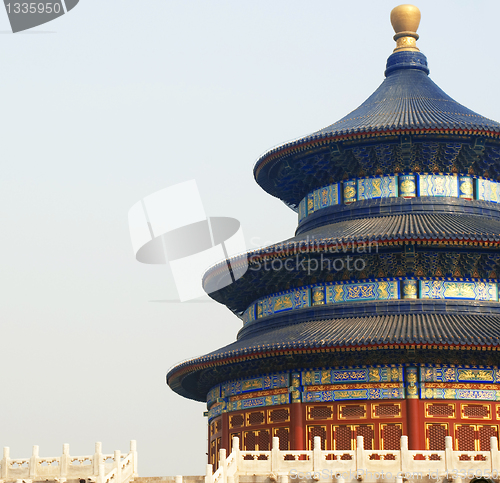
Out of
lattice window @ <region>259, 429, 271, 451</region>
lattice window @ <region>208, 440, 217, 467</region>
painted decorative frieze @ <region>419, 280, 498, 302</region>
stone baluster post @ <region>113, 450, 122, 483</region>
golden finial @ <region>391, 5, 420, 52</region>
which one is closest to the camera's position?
stone baluster post @ <region>113, 450, 122, 483</region>

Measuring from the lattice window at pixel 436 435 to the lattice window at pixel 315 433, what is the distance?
11.6ft

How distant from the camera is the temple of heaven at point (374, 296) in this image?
37.0 m

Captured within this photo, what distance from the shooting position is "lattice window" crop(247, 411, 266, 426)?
39.2 m

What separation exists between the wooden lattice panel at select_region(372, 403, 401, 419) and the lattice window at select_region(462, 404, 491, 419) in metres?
2.26

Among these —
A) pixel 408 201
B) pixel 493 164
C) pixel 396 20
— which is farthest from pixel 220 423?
pixel 396 20

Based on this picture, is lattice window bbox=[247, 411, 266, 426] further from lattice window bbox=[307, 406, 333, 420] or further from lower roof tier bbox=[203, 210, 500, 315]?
lower roof tier bbox=[203, 210, 500, 315]

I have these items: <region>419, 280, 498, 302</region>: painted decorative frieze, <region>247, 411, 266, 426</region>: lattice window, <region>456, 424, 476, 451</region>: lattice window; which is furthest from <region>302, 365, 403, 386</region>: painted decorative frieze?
<region>419, 280, 498, 302</region>: painted decorative frieze

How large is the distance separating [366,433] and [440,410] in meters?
2.63

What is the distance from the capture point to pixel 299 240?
41.2 meters

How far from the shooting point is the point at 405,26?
48.8m

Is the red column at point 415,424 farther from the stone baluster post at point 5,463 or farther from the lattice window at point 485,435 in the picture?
the stone baluster post at point 5,463

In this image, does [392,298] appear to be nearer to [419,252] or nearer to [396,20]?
[419,252]

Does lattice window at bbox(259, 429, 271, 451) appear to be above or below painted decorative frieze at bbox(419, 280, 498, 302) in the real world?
below

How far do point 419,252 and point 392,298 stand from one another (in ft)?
6.38
